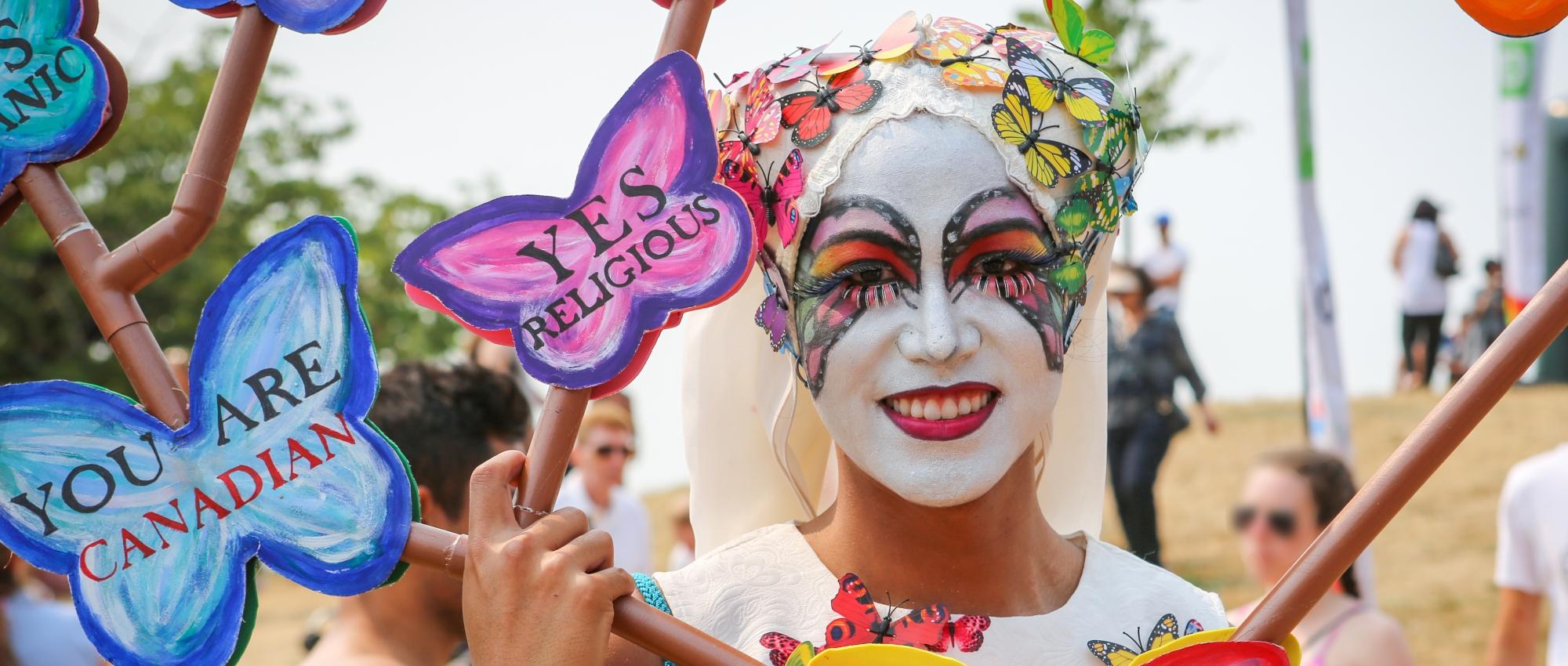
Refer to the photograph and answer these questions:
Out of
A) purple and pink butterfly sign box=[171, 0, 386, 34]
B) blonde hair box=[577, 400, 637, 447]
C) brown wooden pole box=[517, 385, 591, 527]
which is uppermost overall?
purple and pink butterfly sign box=[171, 0, 386, 34]

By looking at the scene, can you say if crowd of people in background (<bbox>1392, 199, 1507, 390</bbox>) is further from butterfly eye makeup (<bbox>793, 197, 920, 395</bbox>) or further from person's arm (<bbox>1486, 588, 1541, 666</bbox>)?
butterfly eye makeup (<bbox>793, 197, 920, 395</bbox>)

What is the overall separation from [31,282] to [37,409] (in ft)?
50.7

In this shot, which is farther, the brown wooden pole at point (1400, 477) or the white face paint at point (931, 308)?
the white face paint at point (931, 308)

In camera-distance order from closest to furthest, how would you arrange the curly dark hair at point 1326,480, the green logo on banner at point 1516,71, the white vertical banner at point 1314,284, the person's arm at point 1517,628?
1. the curly dark hair at point 1326,480
2. the person's arm at point 1517,628
3. the white vertical banner at point 1314,284
4. the green logo on banner at point 1516,71

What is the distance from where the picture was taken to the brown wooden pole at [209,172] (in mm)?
1839

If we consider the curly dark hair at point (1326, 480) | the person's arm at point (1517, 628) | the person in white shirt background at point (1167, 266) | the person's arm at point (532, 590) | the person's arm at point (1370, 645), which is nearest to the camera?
the person's arm at point (532, 590)

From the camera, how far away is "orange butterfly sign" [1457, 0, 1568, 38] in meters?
1.85

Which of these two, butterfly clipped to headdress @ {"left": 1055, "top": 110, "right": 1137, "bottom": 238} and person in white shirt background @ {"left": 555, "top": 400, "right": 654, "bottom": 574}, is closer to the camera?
butterfly clipped to headdress @ {"left": 1055, "top": 110, "right": 1137, "bottom": 238}

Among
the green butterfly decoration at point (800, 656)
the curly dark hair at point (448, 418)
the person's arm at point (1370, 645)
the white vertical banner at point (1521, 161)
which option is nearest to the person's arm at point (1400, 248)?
the white vertical banner at point (1521, 161)

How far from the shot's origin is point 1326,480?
3.59 metres

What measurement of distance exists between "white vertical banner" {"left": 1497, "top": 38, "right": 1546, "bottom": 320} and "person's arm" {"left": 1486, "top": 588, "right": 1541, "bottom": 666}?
54.7 inches

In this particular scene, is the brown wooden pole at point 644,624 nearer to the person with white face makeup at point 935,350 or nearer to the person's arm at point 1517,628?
the person with white face makeup at point 935,350

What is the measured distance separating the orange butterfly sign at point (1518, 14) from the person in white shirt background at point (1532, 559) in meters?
2.04

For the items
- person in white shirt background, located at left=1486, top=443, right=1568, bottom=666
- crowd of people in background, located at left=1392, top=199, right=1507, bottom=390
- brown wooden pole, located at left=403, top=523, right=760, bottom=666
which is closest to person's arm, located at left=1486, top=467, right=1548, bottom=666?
person in white shirt background, located at left=1486, top=443, right=1568, bottom=666
